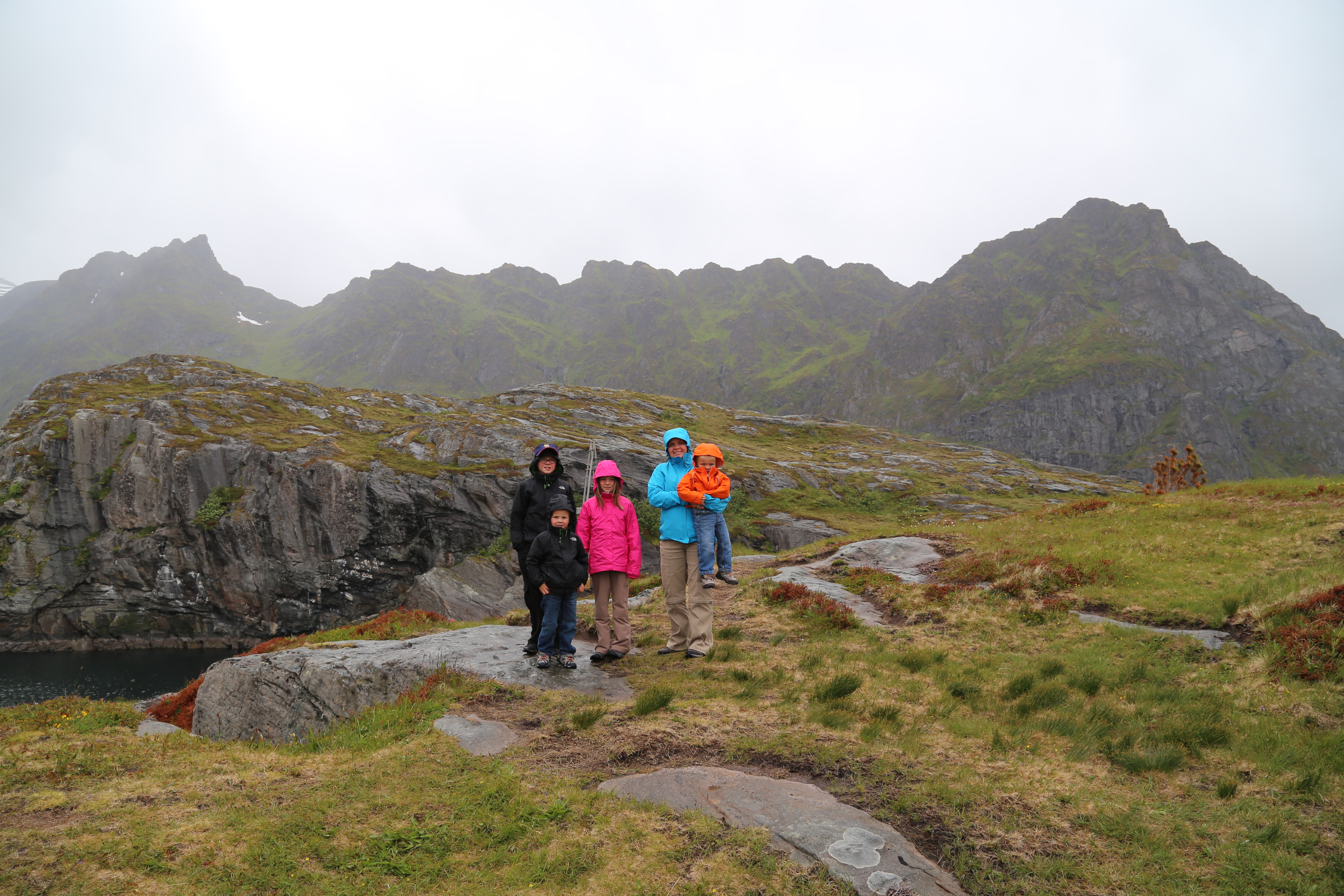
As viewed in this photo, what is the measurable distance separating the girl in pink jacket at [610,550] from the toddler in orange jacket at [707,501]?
52.0 inches

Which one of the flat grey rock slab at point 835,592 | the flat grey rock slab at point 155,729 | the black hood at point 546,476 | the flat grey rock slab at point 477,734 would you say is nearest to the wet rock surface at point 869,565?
the flat grey rock slab at point 835,592

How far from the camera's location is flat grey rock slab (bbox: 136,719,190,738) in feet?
38.9

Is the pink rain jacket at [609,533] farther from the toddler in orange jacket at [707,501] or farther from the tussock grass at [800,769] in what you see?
the tussock grass at [800,769]

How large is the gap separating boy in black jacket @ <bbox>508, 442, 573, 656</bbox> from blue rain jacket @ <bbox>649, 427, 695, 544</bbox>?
2.10 m

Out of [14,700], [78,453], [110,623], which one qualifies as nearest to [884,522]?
[14,700]

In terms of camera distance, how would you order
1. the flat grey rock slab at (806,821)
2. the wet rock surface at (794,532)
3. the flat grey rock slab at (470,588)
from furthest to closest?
the wet rock surface at (794,532), the flat grey rock slab at (470,588), the flat grey rock slab at (806,821)

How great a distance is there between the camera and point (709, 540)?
12641 mm

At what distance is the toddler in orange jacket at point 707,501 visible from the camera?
41.0 ft

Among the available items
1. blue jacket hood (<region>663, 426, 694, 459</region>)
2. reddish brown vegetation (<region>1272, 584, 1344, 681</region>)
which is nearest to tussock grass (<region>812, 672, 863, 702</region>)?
blue jacket hood (<region>663, 426, 694, 459</region>)

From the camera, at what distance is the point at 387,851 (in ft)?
19.2

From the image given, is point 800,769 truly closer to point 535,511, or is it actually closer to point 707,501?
point 707,501

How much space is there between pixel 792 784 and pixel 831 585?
1293 centimetres

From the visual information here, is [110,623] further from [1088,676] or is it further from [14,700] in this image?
[1088,676]

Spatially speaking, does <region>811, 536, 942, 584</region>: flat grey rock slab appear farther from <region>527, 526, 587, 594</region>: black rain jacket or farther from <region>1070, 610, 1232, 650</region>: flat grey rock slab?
<region>527, 526, 587, 594</region>: black rain jacket
